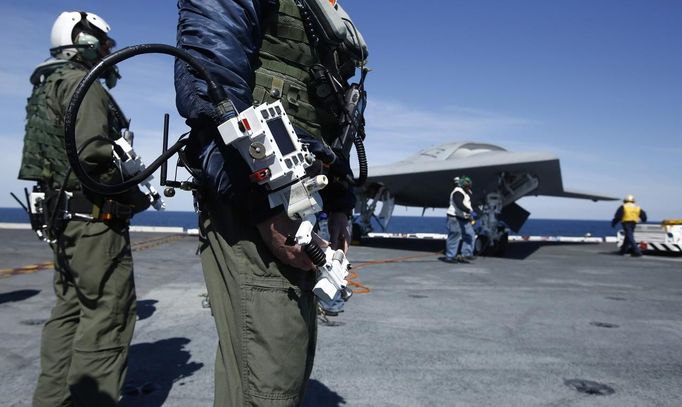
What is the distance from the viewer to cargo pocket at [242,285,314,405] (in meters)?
1.57

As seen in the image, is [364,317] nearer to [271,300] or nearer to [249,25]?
[271,300]

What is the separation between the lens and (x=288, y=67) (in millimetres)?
1772

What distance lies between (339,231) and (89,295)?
149cm

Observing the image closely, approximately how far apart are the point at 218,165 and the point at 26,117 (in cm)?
218

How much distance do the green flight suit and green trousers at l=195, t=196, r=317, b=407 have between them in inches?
45.4

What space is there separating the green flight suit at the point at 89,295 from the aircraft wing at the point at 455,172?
10443mm

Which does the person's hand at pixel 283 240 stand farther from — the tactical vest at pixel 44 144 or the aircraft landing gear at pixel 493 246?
the aircraft landing gear at pixel 493 246

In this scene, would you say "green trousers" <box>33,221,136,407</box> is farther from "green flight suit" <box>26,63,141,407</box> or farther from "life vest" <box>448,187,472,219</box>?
"life vest" <box>448,187,472,219</box>

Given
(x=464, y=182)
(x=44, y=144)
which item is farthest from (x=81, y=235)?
(x=464, y=182)

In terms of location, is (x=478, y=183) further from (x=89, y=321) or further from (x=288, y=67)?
(x=288, y=67)

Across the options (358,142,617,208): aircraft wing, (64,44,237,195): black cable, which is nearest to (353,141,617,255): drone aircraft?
(358,142,617,208): aircraft wing

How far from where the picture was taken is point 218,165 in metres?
Result: 1.57

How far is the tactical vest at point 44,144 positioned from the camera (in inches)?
111

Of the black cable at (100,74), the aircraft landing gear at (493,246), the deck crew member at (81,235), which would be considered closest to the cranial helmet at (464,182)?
the aircraft landing gear at (493,246)
